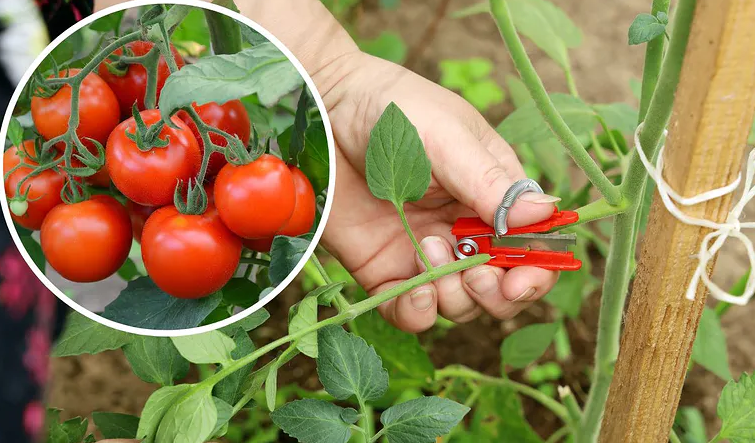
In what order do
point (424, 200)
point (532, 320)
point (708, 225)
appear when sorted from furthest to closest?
point (532, 320) < point (424, 200) < point (708, 225)

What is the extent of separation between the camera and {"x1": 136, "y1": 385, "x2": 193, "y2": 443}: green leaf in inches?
23.4

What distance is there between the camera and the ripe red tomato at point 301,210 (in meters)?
0.70

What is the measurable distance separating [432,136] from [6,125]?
41 centimetres

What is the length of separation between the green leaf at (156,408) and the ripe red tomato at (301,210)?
170 mm

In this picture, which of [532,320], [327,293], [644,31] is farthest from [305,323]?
[532,320]

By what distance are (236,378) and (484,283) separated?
285mm

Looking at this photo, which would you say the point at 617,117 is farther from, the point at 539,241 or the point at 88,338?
the point at 88,338

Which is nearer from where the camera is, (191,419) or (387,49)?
(191,419)

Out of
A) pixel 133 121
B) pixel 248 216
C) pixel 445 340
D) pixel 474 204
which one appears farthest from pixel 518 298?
pixel 445 340

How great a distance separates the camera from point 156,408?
60 centimetres

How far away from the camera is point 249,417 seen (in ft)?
4.38

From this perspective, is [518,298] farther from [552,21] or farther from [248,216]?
[552,21]

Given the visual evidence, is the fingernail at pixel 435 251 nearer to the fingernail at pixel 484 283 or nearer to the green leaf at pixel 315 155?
the fingernail at pixel 484 283

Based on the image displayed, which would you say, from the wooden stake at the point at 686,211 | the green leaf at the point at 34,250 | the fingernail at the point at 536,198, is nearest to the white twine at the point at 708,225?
the wooden stake at the point at 686,211
